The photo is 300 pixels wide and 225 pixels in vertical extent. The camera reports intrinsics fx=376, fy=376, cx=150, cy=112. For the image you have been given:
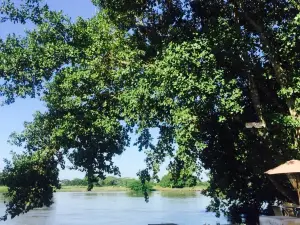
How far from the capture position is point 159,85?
12.5m

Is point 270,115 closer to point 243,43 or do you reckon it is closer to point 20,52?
point 243,43

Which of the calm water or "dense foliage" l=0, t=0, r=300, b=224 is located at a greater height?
"dense foliage" l=0, t=0, r=300, b=224

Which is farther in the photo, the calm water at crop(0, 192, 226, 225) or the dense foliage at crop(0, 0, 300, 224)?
the calm water at crop(0, 192, 226, 225)

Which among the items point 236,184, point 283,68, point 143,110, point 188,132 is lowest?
point 236,184

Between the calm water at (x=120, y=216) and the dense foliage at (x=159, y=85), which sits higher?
the dense foliage at (x=159, y=85)

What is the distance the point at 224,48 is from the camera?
12.6m

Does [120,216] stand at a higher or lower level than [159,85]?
Answer: lower

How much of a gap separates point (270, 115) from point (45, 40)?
908cm

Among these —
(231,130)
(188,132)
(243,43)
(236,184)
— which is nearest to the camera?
(188,132)

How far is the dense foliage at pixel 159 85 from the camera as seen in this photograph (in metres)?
12.1

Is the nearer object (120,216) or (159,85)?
(159,85)

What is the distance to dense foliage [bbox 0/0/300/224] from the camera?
39.8 feet

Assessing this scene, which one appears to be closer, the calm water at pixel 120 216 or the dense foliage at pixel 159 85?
the dense foliage at pixel 159 85

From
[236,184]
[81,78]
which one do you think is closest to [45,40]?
[81,78]
